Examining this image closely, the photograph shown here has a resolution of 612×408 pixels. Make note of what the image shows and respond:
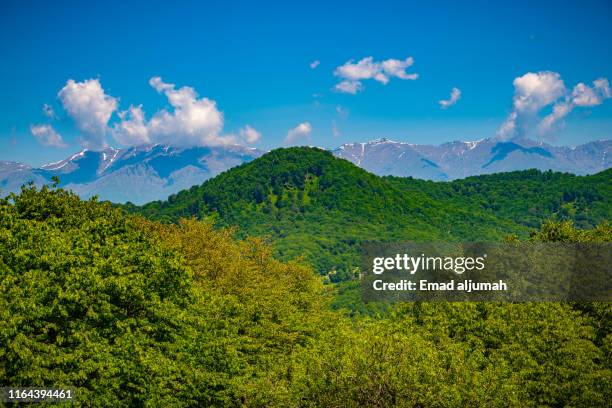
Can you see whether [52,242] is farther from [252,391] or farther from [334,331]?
[334,331]

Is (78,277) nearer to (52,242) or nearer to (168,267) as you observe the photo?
(52,242)

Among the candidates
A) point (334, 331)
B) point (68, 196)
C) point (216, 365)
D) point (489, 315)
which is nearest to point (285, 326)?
point (334, 331)

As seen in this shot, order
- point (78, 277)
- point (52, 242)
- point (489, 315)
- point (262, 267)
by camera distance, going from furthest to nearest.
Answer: point (262, 267)
point (489, 315)
point (52, 242)
point (78, 277)

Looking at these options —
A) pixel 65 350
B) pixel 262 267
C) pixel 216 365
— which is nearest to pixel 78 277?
pixel 65 350

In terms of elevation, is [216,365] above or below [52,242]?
below

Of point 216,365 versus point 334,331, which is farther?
point 334,331

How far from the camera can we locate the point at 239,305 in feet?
136

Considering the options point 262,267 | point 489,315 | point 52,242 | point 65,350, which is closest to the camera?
point 65,350

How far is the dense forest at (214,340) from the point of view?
1070 inches

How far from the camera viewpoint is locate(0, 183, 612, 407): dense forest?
1070 inches

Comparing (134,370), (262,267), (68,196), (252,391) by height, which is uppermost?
(68,196)

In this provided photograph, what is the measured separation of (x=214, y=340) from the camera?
36.4 meters

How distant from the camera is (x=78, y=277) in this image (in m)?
29.6

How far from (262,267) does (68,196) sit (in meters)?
26.3
